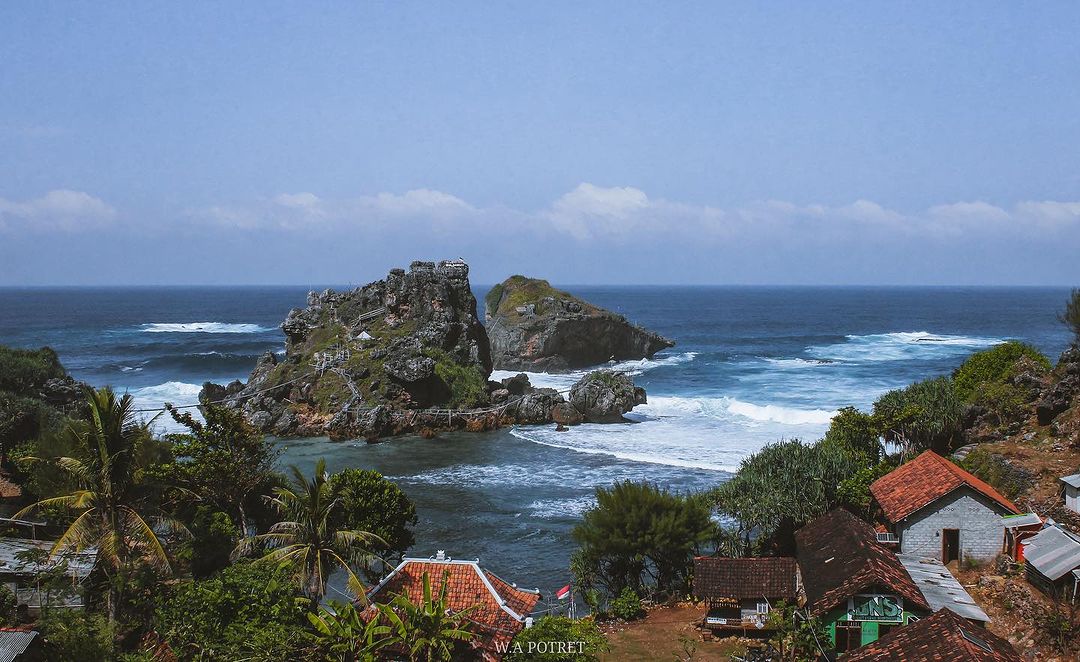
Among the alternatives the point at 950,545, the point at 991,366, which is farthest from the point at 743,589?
the point at 991,366

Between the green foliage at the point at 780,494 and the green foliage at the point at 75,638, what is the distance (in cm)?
2163

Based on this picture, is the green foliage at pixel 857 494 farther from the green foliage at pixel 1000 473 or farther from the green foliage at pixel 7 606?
the green foliage at pixel 7 606

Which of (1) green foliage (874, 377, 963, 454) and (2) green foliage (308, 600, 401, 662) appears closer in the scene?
(2) green foliage (308, 600, 401, 662)

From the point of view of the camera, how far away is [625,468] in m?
50.8

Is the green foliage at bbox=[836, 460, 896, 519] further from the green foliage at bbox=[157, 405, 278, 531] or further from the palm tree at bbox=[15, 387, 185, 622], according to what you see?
the palm tree at bbox=[15, 387, 185, 622]

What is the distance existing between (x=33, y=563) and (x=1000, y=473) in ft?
119

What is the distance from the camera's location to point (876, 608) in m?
21.9

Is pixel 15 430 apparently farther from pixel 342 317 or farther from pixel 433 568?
pixel 342 317

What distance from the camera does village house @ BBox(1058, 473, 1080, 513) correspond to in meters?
28.9

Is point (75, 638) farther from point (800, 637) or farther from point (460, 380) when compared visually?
point (460, 380)

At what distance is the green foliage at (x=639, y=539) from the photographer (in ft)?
96.7

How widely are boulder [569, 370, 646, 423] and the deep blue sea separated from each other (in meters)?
2.22

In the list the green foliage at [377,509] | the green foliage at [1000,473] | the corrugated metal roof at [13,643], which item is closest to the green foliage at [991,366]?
the green foliage at [1000,473]

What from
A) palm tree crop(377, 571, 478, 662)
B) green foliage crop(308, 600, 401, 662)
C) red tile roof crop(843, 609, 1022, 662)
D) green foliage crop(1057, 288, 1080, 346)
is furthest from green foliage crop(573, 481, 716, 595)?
green foliage crop(1057, 288, 1080, 346)
